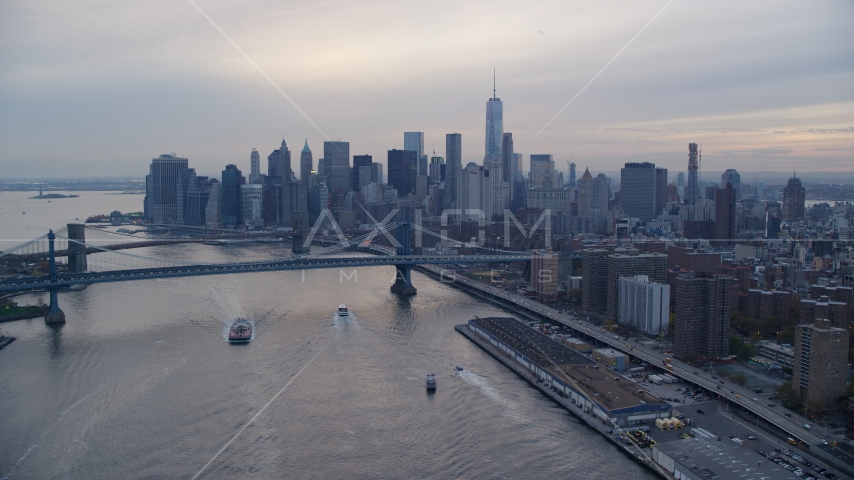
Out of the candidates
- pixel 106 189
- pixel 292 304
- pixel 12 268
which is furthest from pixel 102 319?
pixel 106 189

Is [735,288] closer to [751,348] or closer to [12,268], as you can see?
[751,348]

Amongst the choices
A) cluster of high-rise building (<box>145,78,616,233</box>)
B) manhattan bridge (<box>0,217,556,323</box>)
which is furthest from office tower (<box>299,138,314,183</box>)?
manhattan bridge (<box>0,217,556,323</box>)

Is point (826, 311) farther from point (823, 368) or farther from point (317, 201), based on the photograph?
point (317, 201)

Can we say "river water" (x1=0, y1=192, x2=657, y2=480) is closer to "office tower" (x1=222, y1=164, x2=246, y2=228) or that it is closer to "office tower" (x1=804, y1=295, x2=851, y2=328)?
"office tower" (x1=804, y1=295, x2=851, y2=328)

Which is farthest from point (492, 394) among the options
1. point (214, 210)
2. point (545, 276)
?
point (214, 210)

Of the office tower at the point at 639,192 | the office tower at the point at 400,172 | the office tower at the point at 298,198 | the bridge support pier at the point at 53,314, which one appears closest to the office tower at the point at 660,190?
the office tower at the point at 639,192

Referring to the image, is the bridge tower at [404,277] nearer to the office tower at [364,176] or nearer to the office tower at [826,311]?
the office tower at [826,311]
